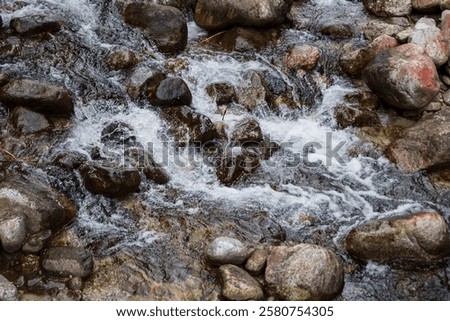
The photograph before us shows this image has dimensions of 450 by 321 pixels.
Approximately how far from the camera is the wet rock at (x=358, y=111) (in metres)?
6.86

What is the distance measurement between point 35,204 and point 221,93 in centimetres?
304

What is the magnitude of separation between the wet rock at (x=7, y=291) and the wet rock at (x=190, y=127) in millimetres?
2664

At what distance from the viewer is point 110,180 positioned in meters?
5.54

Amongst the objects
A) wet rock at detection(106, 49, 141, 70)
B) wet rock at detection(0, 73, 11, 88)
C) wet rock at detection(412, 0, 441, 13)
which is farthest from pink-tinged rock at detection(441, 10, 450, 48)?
wet rock at detection(0, 73, 11, 88)

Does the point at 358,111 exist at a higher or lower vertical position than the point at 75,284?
higher

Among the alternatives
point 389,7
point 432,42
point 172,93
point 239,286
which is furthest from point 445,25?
point 239,286

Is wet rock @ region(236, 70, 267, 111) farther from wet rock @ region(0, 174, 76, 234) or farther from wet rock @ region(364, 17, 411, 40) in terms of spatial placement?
wet rock @ region(0, 174, 76, 234)

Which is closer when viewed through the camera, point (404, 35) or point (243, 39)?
point (404, 35)

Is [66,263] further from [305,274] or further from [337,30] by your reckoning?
[337,30]

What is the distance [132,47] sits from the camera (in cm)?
761

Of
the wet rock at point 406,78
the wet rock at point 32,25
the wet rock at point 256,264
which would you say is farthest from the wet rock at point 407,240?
the wet rock at point 32,25

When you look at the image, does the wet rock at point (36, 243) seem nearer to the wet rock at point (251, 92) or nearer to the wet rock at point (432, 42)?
the wet rock at point (251, 92)

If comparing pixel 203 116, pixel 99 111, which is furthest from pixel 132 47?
pixel 203 116

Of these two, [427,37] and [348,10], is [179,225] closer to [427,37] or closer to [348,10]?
[427,37]
